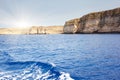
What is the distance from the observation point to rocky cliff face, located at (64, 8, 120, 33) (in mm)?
109012

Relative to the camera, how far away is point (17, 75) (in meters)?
13.0

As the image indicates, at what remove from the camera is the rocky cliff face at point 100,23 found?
109m

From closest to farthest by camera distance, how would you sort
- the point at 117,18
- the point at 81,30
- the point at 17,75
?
the point at 17,75 → the point at 117,18 → the point at 81,30

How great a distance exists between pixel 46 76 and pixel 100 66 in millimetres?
5550

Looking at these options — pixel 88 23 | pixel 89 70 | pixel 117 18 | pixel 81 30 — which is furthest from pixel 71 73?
pixel 81 30

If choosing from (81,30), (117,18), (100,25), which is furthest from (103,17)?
(81,30)

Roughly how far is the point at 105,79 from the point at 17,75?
591 centimetres

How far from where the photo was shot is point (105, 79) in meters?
12.2

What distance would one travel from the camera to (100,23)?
4783 inches

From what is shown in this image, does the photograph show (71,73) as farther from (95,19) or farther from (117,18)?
(95,19)

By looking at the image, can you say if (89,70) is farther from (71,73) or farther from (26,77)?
(26,77)

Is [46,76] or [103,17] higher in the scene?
[103,17]

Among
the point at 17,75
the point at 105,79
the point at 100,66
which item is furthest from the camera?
the point at 100,66

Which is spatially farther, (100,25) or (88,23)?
(88,23)
